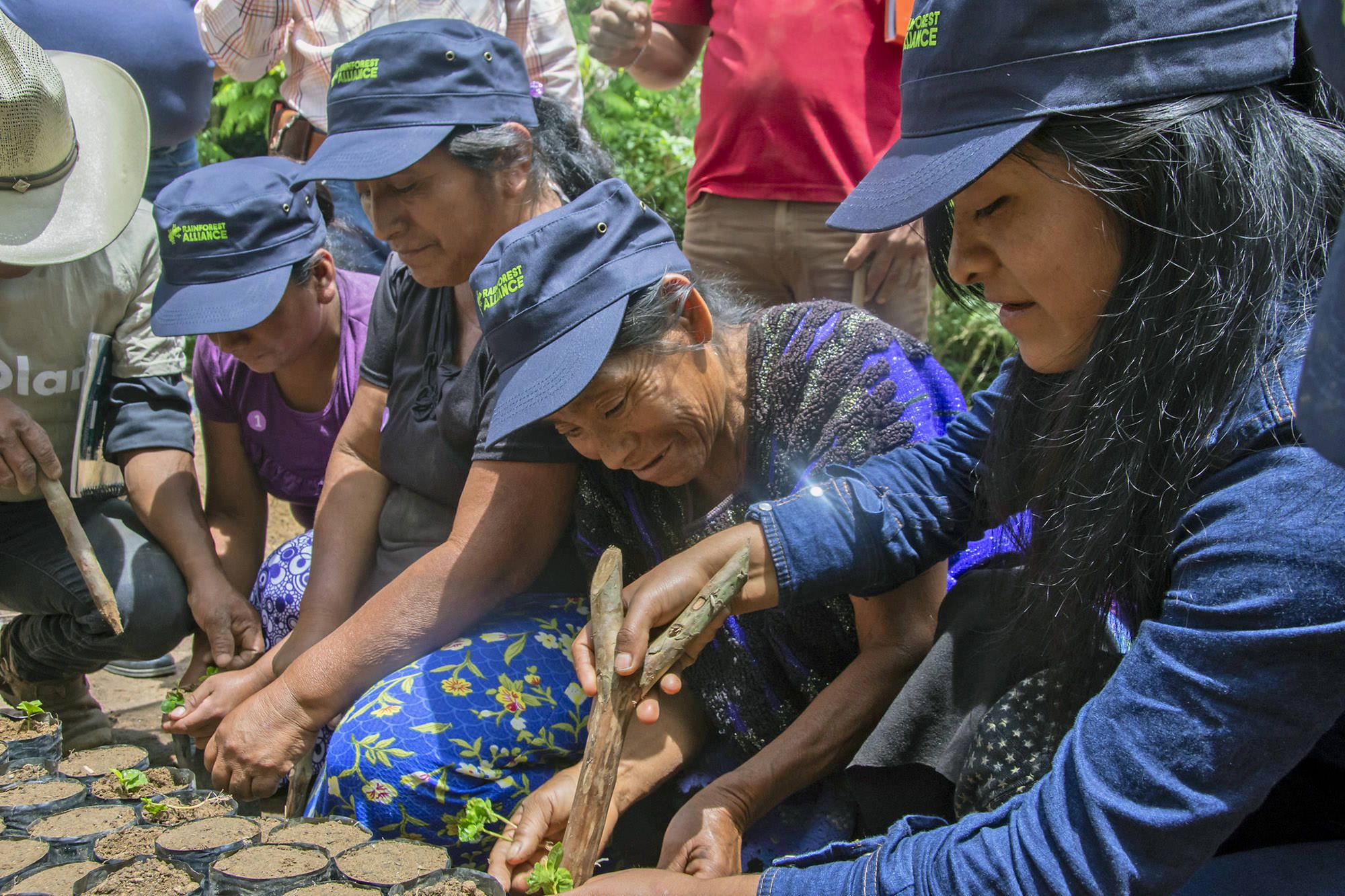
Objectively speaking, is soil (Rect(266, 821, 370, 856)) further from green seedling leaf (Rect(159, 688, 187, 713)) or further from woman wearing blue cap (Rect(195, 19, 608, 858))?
green seedling leaf (Rect(159, 688, 187, 713))

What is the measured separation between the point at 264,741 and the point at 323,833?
1.19ft

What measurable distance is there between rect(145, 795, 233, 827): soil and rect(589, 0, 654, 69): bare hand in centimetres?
215

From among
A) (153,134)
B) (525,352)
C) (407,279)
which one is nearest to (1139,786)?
(525,352)

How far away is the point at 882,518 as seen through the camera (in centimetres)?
175

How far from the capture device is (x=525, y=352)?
79.3 inches

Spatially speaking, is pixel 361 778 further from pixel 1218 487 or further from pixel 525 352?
pixel 1218 487

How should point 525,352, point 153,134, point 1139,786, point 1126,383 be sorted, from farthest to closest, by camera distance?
point 153,134
point 525,352
point 1126,383
point 1139,786

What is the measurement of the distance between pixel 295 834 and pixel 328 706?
34 cm

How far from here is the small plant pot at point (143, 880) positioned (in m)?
1.88

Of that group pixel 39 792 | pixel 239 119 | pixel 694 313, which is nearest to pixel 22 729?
pixel 39 792

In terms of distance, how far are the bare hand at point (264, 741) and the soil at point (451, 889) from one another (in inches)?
25.9

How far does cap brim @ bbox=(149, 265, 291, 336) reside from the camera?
9.04 feet

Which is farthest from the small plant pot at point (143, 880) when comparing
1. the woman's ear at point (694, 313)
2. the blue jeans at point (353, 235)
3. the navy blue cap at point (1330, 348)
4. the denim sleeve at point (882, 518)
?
the blue jeans at point (353, 235)

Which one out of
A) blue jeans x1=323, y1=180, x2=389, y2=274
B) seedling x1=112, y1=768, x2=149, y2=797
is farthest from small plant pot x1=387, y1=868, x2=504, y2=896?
blue jeans x1=323, y1=180, x2=389, y2=274
